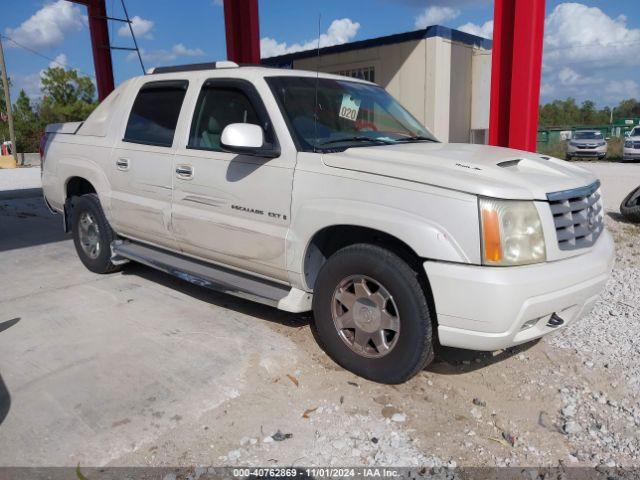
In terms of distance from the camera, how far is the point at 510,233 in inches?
110

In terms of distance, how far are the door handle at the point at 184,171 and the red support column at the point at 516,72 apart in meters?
4.06

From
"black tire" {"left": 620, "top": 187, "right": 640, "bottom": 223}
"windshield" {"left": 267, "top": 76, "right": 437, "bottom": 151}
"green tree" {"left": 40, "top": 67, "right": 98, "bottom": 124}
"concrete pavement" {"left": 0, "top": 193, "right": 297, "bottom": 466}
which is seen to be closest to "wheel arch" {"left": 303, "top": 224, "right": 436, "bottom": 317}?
"windshield" {"left": 267, "top": 76, "right": 437, "bottom": 151}

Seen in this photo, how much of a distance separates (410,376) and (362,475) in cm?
77

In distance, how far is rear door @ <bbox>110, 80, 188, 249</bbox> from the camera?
14.4ft

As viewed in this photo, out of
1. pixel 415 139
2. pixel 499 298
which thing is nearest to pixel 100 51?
pixel 415 139

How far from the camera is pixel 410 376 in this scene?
3162 millimetres

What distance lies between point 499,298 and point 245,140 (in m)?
1.79

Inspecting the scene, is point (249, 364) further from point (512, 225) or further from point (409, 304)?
point (512, 225)

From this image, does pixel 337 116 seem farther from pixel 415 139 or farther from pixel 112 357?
pixel 112 357

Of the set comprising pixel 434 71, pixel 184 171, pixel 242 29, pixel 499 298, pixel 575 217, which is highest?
pixel 242 29

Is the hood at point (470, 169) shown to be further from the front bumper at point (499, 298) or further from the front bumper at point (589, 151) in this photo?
the front bumper at point (589, 151)

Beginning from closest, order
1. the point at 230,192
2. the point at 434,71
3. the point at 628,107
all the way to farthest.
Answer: the point at 230,192
the point at 434,71
the point at 628,107

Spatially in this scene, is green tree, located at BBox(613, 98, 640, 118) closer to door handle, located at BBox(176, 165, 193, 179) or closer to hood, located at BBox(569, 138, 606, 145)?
hood, located at BBox(569, 138, 606, 145)

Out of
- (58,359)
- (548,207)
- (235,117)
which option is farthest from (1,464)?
(548,207)
